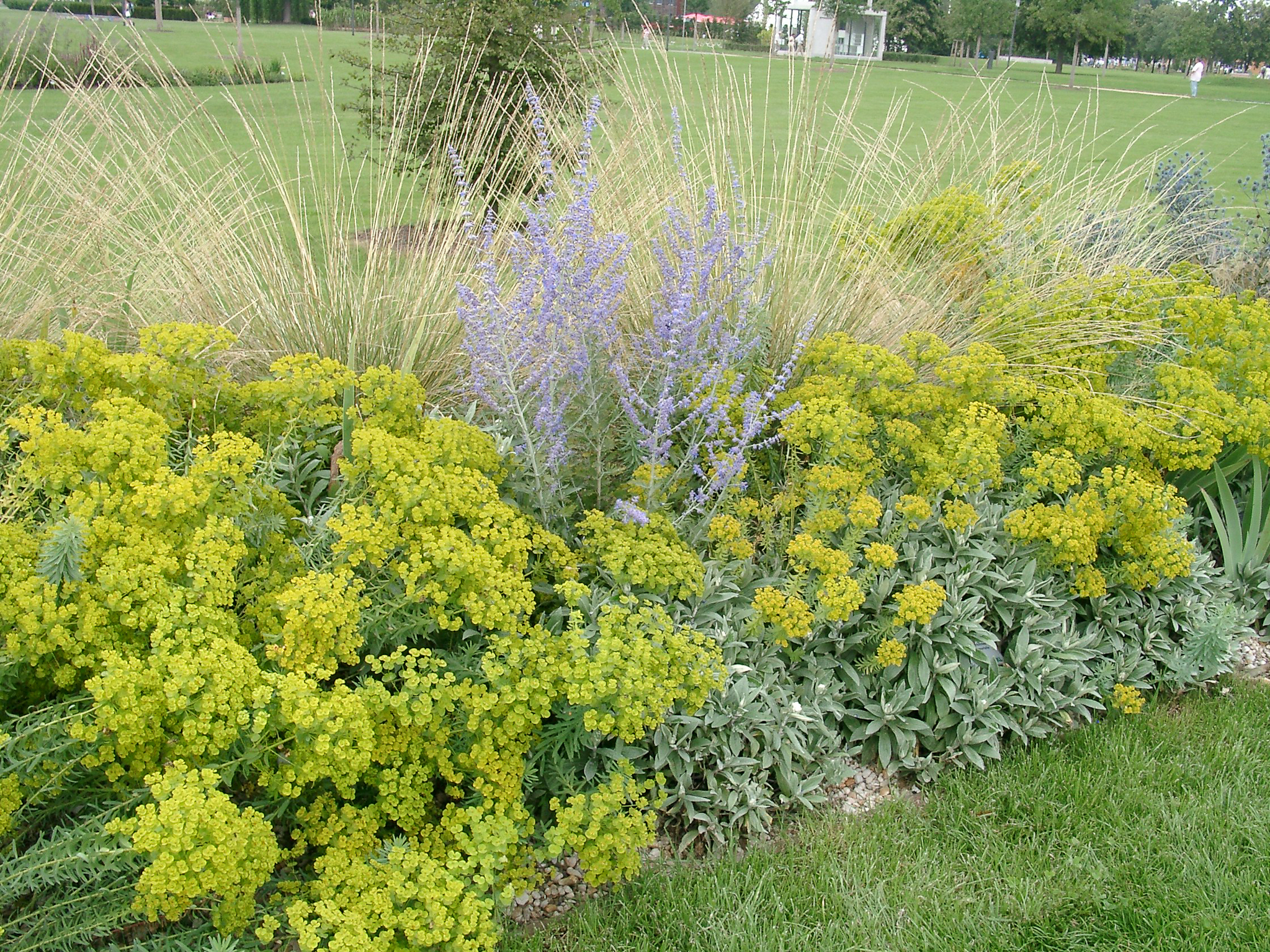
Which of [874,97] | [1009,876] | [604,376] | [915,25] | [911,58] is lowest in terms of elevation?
[1009,876]

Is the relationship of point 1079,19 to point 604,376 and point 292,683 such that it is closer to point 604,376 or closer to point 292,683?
point 604,376

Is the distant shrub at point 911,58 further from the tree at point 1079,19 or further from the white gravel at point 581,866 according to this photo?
the white gravel at point 581,866

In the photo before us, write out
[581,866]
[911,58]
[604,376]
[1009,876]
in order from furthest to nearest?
[911,58], [604,376], [1009,876], [581,866]

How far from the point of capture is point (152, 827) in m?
1.50

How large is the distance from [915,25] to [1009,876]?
48.6 m

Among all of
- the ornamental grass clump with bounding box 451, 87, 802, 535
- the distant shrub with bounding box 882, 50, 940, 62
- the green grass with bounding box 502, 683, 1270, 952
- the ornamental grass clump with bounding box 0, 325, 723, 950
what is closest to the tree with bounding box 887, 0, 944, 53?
the distant shrub with bounding box 882, 50, 940, 62

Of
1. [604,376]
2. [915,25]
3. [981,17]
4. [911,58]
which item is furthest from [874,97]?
[911,58]

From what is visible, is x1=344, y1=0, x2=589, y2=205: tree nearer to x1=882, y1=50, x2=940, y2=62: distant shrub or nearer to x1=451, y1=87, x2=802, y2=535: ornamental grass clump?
x1=451, y1=87, x2=802, y2=535: ornamental grass clump

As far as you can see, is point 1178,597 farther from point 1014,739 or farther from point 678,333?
point 678,333

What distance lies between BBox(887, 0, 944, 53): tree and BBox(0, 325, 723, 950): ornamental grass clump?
1740 inches

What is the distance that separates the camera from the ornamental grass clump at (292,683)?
1.66 meters

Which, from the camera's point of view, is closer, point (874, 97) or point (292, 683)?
point (292, 683)

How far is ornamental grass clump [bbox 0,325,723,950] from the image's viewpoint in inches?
65.3

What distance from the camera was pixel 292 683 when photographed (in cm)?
167
